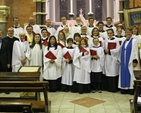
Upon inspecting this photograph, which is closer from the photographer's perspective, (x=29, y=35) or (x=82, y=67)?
(x=82, y=67)

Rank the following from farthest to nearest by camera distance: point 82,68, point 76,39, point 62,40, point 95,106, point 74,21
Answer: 1. point 74,21
2. point 62,40
3. point 76,39
4. point 82,68
5. point 95,106

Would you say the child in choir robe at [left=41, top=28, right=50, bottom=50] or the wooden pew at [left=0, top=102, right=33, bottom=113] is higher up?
the child in choir robe at [left=41, top=28, right=50, bottom=50]

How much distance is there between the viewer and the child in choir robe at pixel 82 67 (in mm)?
6641

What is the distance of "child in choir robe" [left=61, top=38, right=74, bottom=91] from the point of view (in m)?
6.82

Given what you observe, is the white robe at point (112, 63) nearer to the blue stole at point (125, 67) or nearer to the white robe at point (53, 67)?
the blue stole at point (125, 67)

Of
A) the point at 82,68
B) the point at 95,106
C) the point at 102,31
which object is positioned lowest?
the point at 95,106

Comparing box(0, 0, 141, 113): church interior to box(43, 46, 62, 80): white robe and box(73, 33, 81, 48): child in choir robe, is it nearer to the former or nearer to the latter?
box(43, 46, 62, 80): white robe

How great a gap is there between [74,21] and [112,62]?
3109 mm

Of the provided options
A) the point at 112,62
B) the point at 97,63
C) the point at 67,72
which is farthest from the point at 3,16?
the point at 112,62

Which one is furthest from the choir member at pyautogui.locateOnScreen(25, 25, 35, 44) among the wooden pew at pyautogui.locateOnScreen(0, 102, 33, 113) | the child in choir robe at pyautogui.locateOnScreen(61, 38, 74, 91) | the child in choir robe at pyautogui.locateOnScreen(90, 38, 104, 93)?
the wooden pew at pyautogui.locateOnScreen(0, 102, 33, 113)

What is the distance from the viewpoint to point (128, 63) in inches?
255

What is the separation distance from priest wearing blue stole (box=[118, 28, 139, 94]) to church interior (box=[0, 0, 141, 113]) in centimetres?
23

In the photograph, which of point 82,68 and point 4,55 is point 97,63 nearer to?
point 82,68

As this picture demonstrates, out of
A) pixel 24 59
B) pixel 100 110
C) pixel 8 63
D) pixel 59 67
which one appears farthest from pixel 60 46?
pixel 100 110
